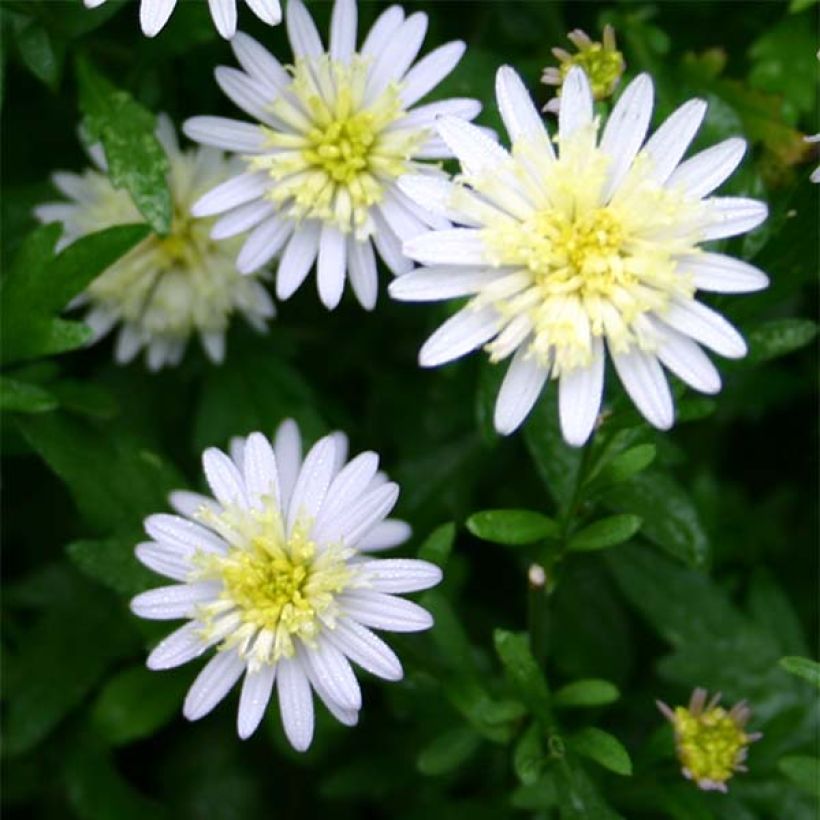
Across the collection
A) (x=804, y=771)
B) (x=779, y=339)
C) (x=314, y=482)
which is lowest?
(x=804, y=771)

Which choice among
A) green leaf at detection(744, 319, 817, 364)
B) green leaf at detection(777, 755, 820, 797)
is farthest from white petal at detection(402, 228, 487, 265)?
green leaf at detection(777, 755, 820, 797)

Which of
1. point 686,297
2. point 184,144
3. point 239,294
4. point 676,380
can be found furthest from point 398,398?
point 686,297

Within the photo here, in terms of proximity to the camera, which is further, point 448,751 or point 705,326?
point 448,751

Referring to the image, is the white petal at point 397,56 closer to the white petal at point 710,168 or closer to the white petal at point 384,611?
the white petal at point 710,168

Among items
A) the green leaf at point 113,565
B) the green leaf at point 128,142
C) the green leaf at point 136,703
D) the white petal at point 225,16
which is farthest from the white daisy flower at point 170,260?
the green leaf at point 136,703

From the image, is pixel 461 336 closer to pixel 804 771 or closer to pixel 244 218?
pixel 244 218

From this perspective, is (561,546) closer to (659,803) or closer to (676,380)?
(676,380)

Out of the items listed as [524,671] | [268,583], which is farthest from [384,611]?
[524,671]
